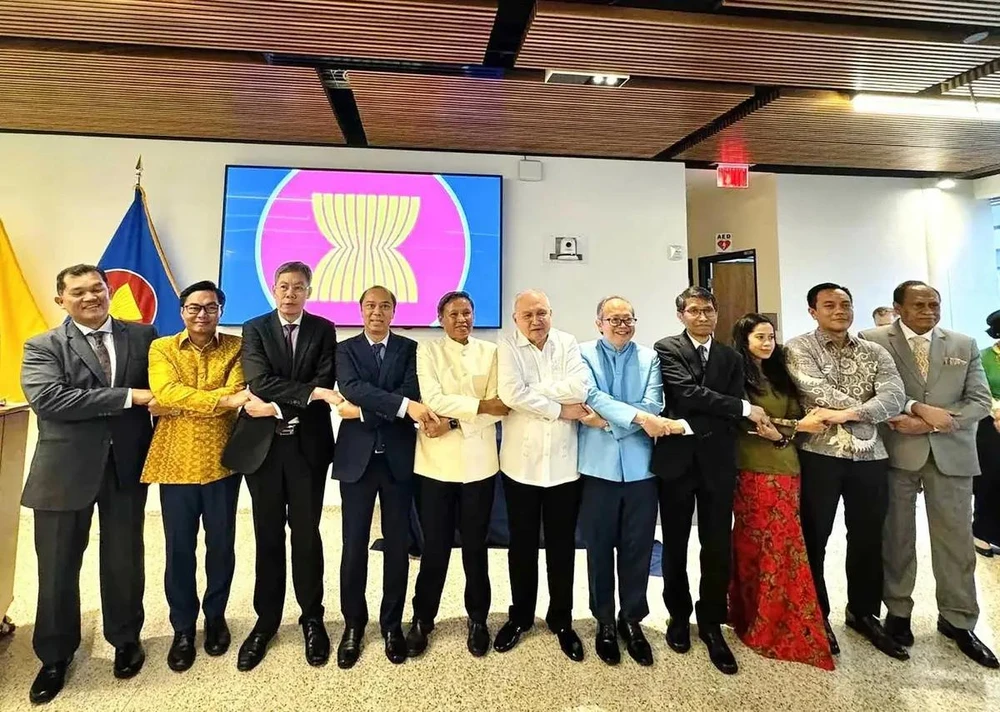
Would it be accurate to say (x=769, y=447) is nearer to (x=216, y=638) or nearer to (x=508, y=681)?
(x=508, y=681)

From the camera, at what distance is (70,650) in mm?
2246

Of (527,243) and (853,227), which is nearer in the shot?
(527,243)

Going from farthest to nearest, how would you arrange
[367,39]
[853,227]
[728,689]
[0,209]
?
1. [853,227]
2. [0,209]
3. [367,39]
4. [728,689]

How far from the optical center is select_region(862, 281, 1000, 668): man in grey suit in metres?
2.51

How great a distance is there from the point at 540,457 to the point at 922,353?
6.51ft

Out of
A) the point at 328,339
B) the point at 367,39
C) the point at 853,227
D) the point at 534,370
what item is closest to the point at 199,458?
the point at 328,339

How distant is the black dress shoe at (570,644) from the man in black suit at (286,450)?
1.07 m

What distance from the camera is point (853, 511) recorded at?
98.4 inches

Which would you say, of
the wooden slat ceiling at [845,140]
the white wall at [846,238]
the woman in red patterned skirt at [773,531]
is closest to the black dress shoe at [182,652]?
the woman in red patterned skirt at [773,531]

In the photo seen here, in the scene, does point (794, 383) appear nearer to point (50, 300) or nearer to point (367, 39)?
point (367, 39)

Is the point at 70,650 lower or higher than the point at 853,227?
lower

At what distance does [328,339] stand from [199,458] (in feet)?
2.48

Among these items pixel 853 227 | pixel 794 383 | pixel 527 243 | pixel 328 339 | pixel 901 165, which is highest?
pixel 901 165

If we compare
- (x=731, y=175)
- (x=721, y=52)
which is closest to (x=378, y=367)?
(x=721, y=52)
